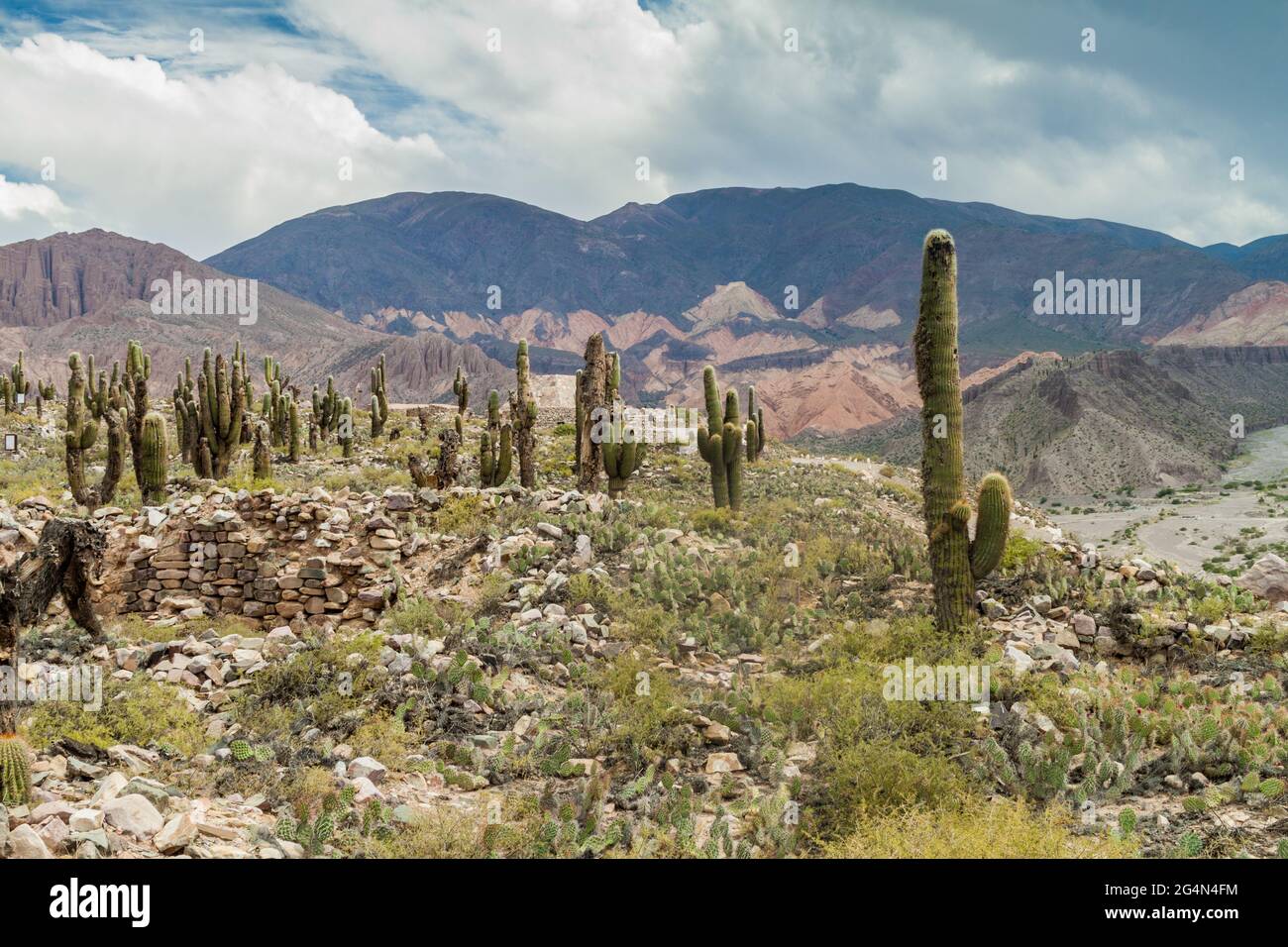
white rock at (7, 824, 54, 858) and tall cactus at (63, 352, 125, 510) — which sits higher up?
tall cactus at (63, 352, 125, 510)

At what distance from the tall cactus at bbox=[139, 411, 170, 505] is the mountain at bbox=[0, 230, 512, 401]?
96.8 meters

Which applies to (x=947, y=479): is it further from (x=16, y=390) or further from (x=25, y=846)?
(x=16, y=390)

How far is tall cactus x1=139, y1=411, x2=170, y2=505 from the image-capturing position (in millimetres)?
15570

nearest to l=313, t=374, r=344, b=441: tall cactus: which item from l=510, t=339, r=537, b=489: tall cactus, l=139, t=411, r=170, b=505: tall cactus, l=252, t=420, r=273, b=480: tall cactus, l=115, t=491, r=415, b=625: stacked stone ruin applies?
l=252, t=420, r=273, b=480: tall cactus

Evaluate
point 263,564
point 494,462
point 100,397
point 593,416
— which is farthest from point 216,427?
point 263,564

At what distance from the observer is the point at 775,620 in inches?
426

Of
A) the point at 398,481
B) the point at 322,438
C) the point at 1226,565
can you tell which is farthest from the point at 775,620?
the point at 322,438

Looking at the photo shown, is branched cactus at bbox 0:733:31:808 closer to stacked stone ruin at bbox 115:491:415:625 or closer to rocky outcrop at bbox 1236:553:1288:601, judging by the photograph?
stacked stone ruin at bbox 115:491:415:625

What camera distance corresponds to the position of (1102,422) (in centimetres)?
6284

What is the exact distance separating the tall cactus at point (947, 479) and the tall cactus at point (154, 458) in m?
13.9

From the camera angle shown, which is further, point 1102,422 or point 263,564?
point 1102,422

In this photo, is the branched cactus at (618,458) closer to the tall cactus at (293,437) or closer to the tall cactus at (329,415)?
the tall cactus at (293,437)

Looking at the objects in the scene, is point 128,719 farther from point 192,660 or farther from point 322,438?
point 322,438

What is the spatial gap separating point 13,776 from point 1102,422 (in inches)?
2775
